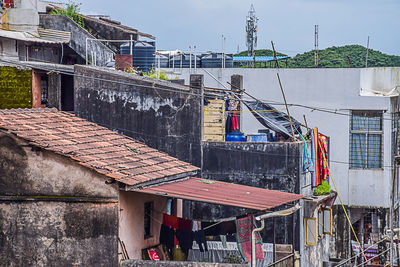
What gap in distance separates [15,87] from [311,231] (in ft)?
31.6

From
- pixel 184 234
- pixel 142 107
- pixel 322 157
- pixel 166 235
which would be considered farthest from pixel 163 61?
pixel 184 234

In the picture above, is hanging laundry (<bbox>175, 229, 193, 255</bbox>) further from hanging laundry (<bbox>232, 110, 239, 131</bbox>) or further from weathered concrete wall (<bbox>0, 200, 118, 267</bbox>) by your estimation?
hanging laundry (<bbox>232, 110, 239, 131</bbox>)

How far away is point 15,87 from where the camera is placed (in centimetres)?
2025

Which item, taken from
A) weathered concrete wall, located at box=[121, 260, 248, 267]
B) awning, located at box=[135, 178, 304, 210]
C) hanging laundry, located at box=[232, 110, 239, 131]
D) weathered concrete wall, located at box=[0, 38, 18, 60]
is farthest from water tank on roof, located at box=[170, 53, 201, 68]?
weathered concrete wall, located at box=[121, 260, 248, 267]

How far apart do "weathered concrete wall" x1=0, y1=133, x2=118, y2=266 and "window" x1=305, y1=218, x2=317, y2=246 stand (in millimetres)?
8179

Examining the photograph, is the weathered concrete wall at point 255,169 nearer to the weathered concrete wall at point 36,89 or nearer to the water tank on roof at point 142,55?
the weathered concrete wall at point 36,89

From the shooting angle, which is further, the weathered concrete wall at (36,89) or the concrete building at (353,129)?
the concrete building at (353,129)

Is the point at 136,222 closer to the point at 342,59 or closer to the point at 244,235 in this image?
the point at 244,235

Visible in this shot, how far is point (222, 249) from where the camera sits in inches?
792

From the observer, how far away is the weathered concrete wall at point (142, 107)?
19.7 meters

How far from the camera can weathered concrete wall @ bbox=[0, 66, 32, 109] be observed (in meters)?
20.1

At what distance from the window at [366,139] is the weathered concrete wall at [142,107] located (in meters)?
11.1

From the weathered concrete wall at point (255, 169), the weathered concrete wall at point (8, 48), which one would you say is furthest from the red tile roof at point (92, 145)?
the weathered concrete wall at point (8, 48)

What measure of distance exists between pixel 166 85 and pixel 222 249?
16.0 ft
